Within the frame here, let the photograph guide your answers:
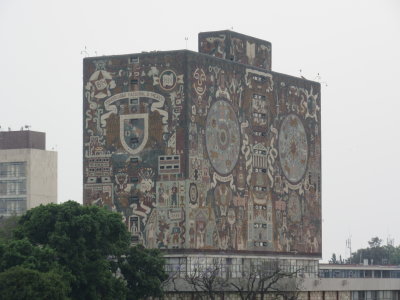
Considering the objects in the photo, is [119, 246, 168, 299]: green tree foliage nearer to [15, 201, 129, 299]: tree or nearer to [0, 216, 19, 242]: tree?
[15, 201, 129, 299]: tree

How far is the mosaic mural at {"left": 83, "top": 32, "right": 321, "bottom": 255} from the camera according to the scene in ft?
354

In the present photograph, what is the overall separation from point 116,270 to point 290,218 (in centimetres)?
2594

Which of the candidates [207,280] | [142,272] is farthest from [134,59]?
[207,280]

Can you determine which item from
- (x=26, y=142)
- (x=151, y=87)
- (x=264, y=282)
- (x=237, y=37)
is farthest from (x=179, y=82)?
(x=26, y=142)

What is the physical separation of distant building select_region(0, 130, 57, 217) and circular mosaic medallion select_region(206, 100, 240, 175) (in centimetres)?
6983

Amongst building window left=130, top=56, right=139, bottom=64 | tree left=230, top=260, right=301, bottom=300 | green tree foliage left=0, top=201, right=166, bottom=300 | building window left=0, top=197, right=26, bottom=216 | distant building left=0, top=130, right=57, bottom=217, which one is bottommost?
tree left=230, top=260, right=301, bottom=300

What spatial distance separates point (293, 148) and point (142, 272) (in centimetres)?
2678

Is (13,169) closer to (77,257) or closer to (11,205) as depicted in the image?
(11,205)

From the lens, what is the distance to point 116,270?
10006 centimetres

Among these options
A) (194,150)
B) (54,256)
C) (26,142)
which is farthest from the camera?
(26,142)

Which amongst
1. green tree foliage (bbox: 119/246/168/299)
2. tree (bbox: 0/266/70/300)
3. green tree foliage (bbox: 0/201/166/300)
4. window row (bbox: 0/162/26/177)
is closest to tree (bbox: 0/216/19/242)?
green tree foliage (bbox: 119/246/168/299)

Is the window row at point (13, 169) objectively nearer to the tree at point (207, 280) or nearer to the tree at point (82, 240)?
the tree at point (207, 280)

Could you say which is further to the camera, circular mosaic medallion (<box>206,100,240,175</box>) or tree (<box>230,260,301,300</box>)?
circular mosaic medallion (<box>206,100,240,175</box>)

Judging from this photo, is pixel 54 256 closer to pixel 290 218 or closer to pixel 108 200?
pixel 108 200
